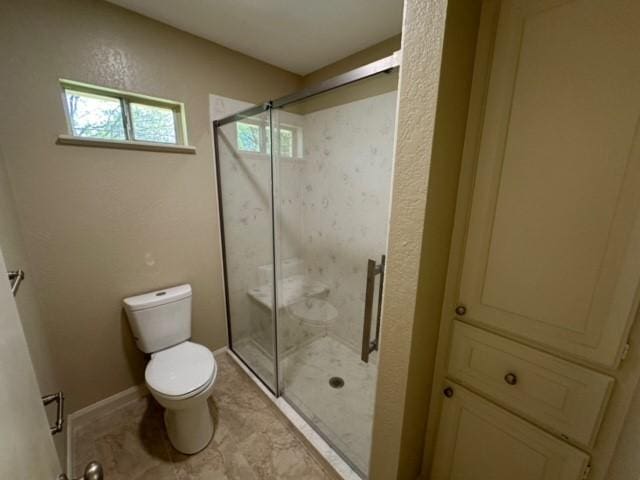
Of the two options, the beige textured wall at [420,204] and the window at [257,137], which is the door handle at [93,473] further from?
the window at [257,137]

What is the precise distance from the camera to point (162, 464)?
52.7 inches

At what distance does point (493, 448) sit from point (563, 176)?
0.96 m

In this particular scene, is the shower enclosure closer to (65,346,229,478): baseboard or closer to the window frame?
the window frame

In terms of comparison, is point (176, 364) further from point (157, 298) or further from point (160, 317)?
point (157, 298)

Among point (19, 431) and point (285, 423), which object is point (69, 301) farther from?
point (285, 423)

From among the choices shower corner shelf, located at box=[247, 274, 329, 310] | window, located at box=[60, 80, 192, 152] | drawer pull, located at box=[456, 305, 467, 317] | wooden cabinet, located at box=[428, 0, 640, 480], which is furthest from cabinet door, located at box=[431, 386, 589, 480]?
window, located at box=[60, 80, 192, 152]

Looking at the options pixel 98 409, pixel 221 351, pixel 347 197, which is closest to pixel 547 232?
pixel 347 197

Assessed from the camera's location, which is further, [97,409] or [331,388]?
[331,388]

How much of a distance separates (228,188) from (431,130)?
1.59 metres

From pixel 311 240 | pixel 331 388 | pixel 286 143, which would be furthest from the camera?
pixel 311 240

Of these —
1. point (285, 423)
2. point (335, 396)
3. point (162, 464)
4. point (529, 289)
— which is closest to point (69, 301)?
point (162, 464)

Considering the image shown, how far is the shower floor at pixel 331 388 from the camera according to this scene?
57.0 inches

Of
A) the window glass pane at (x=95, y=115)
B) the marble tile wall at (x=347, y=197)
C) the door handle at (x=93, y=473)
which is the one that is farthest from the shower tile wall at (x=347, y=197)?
the door handle at (x=93, y=473)

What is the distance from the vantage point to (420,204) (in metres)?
0.70
